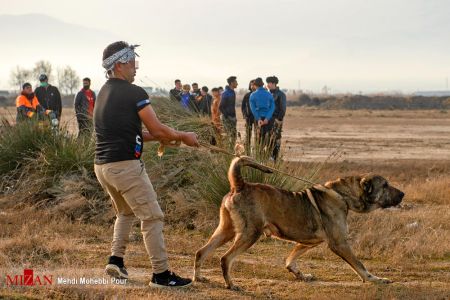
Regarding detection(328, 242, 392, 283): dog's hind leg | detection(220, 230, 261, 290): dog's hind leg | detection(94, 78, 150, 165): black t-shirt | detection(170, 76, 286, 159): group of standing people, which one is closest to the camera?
detection(94, 78, 150, 165): black t-shirt

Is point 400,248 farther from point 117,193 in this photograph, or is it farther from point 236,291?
point 117,193

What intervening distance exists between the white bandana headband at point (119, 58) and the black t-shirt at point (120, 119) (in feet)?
0.51

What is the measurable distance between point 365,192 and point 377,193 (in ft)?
0.47

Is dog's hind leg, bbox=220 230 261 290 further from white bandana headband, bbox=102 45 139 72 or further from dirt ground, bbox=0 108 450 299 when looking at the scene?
white bandana headband, bbox=102 45 139 72

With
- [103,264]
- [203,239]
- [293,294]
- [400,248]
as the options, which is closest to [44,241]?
[103,264]

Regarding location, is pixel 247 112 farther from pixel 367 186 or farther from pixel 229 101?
pixel 367 186

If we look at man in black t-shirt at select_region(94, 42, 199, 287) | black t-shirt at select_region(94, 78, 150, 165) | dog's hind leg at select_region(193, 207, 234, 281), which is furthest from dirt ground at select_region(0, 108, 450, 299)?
black t-shirt at select_region(94, 78, 150, 165)

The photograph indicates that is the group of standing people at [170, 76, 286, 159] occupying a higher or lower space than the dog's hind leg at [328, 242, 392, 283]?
higher

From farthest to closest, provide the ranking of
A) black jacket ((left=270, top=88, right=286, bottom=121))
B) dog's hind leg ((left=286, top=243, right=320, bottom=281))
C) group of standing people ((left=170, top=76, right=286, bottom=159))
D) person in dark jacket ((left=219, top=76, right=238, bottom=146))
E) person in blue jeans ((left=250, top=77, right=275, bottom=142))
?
1. person in dark jacket ((left=219, top=76, right=238, bottom=146))
2. black jacket ((left=270, top=88, right=286, bottom=121))
3. person in blue jeans ((left=250, top=77, right=275, bottom=142))
4. group of standing people ((left=170, top=76, right=286, bottom=159))
5. dog's hind leg ((left=286, top=243, right=320, bottom=281))

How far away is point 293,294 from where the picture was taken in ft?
21.3

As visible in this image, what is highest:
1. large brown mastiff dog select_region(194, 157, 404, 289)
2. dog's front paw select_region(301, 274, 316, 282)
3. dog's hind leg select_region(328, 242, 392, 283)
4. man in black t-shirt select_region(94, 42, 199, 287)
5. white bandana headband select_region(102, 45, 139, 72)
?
white bandana headband select_region(102, 45, 139, 72)

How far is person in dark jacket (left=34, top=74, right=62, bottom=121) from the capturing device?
16434 mm

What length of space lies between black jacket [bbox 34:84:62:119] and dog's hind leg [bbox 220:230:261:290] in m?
10.9

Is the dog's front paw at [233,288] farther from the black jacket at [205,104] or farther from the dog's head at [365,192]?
the black jacket at [205,104]
